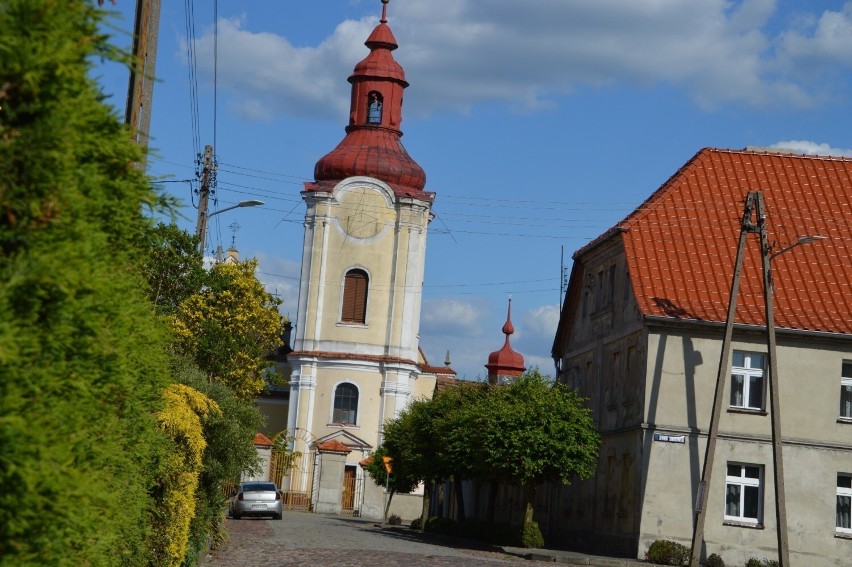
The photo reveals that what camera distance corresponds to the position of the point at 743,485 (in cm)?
3544

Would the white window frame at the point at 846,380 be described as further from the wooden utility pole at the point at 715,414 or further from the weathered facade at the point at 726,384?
the wooden utility pole at the point at 715,414

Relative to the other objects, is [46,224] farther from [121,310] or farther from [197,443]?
[197,443]

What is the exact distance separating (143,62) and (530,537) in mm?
25215

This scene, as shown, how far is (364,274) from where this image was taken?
7394 cm

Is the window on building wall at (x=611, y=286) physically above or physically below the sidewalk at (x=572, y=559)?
above

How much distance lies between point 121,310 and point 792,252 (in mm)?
34319

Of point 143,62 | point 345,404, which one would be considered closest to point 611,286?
point 143,62

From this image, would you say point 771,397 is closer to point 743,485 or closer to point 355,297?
point 743,485

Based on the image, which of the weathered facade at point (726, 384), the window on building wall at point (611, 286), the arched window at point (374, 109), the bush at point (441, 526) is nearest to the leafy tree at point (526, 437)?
the weathered facade at point (726, 384)

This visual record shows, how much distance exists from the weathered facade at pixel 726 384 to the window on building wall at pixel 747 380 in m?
0.04

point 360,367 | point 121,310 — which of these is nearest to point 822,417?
point 121,310

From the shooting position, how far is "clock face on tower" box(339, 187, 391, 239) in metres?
73.7

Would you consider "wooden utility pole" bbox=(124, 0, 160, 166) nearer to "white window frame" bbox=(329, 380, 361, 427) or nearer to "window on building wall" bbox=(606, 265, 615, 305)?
"window on building wall" bbox=(606, 265, 615, 305)

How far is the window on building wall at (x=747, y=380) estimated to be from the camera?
3600 cm
